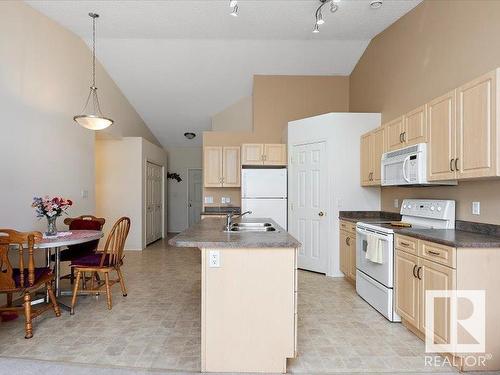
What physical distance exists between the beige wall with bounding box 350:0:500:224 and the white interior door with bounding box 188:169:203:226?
560 centimetres

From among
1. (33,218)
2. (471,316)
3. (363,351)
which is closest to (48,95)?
(33,218)

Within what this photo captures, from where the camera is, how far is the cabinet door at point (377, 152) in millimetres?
3752

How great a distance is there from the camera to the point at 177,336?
2566mm

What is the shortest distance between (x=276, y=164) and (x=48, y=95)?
346 centimetres

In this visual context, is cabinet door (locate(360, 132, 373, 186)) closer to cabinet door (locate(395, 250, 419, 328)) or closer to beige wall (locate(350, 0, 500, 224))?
beige wall (locate(350, 0, 500, 224))

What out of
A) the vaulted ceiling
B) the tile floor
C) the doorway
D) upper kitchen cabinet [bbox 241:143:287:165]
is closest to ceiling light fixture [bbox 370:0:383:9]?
the vaulted ceiling

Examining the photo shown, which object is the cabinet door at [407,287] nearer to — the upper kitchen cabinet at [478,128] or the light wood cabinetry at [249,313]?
the upper kitchen cabinet at [478,128]

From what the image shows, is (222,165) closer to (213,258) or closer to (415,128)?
(415,128)

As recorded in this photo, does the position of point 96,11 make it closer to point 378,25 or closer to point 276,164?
point 276,164

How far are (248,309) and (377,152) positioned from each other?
280cm

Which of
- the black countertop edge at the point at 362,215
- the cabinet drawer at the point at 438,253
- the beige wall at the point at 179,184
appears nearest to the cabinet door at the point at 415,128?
the cabinet drawer at the point at 438,253

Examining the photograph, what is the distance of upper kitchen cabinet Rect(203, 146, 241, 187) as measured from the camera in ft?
19.2

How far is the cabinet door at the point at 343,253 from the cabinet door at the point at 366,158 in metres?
0.79

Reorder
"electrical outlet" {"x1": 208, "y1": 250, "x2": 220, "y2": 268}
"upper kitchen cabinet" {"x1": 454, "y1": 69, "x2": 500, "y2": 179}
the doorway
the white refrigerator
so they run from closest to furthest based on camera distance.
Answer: "electrical outlet" {"x1": 208, "y1": 250, "x2": 220, "y2": 268}, "upper kitchen cabinet" {"x1": 454, "y1": 69, "x2": 500, "y2": 179}, the white refrigerator, the doorway
